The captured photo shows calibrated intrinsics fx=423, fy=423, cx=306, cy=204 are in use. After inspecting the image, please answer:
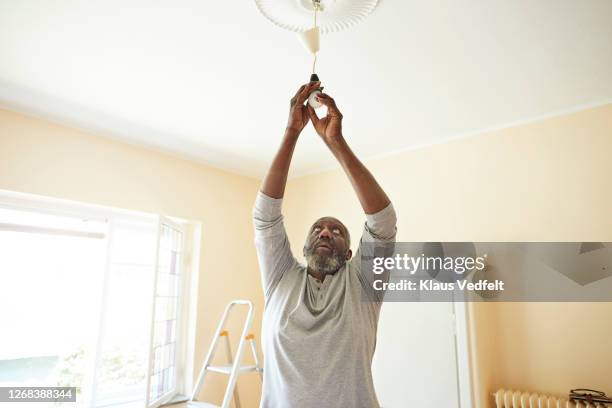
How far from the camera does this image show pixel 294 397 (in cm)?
114

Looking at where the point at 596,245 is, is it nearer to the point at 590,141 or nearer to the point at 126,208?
the point at 590,141

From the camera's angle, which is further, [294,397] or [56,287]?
[56,287]

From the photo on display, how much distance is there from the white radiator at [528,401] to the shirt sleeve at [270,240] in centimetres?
168

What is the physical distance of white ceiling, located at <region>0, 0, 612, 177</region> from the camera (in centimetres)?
175

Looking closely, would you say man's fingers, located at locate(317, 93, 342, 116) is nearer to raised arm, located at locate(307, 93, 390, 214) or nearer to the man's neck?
raised arm, located at locate(307, 93, 390, 214)

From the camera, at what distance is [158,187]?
122 inches

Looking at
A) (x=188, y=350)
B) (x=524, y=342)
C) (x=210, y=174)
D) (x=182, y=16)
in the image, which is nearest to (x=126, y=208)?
(x=210, y=174)

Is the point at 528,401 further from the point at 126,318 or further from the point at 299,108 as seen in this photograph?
the point at 126,318

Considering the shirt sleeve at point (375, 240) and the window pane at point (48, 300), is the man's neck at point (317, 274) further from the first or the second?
the window pane at point (48, 300)

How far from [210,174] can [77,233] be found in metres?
1.10

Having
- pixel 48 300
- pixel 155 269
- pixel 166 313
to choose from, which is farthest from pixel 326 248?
pixel 48 300

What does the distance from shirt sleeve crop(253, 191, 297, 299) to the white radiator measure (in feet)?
5.50

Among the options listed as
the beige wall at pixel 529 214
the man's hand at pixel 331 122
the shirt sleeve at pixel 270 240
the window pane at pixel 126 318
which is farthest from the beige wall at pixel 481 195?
the man's hand at pixel 331 122

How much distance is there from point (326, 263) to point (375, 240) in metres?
0.20
